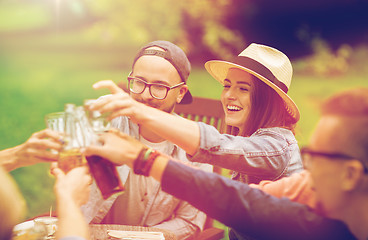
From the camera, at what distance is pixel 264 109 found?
6.89ft

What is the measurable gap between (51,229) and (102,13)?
21.3 ft

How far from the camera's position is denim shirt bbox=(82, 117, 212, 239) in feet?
6.98

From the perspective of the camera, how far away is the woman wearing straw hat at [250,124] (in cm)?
150

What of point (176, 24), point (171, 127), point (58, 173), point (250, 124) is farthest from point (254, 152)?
point (176, 24)

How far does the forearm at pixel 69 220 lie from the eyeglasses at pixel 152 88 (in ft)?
3.21

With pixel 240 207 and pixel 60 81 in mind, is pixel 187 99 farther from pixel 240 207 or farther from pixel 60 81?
pixel 60 81

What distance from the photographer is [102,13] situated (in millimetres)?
7625

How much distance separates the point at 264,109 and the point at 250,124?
0.11m

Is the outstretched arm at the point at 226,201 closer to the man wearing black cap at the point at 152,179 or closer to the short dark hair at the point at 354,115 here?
the short dark hair at the point at 354,115

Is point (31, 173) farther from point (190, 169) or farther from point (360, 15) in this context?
point (360, 15)

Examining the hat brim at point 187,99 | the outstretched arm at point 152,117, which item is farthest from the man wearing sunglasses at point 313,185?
the hat brim at point 187,99

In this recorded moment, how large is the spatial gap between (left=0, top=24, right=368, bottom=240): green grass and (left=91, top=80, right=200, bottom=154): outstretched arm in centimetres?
382

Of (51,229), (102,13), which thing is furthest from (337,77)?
(51,229)

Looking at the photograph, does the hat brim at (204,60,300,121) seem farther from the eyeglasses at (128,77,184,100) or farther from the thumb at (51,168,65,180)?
the thumb at (51,168,65,180)
